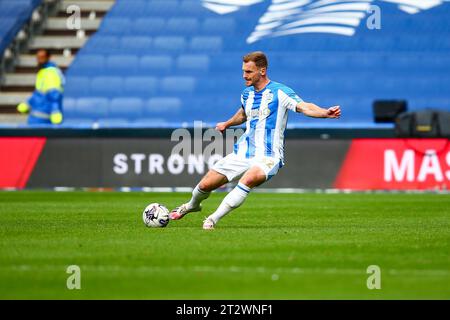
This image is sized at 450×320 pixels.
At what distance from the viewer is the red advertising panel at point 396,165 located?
66.1 ft

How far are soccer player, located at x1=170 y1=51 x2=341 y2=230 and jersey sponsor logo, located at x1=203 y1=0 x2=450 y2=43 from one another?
46.6ft

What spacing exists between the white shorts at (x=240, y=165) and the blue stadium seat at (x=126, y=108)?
13.3 m

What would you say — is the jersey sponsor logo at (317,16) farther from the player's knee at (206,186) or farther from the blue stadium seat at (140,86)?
the player's knee at (206,186)

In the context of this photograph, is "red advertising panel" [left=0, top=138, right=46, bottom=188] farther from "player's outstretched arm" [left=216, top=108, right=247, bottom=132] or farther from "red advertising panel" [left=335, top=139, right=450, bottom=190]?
"player's outstretched arm" [left=216, top=108, right=247, bottom=132]

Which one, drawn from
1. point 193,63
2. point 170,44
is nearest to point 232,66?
point 193,63

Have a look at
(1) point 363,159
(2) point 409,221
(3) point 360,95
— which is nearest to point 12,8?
(3) point 360,95

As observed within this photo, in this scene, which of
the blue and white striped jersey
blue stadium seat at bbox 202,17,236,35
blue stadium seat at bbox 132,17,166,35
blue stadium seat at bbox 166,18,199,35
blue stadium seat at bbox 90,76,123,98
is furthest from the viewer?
blue stadium seat at bbox 132,17,166,35

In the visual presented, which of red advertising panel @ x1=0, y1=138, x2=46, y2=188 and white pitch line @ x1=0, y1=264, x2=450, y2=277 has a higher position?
red advertising panel @ x1=0, y1=138, x2=46, y2=188

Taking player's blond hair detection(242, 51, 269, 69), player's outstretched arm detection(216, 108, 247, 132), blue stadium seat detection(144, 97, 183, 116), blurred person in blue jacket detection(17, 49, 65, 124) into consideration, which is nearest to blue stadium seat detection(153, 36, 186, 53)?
blue stadium seat detection(144, 97, 183, 116)

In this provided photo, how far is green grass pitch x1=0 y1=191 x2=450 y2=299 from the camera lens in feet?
24.1

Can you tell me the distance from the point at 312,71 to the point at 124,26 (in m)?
5.09

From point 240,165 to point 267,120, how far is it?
22.7 inches

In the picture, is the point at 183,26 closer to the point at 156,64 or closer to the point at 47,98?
the point at 156,64

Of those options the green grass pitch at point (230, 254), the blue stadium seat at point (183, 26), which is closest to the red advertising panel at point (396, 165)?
the green grass pitch at point (230, 254)
